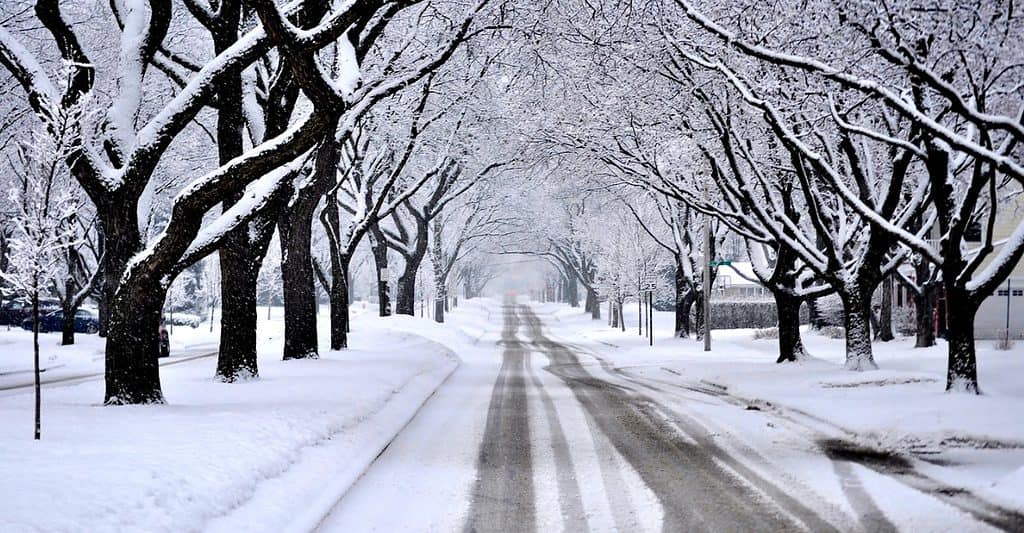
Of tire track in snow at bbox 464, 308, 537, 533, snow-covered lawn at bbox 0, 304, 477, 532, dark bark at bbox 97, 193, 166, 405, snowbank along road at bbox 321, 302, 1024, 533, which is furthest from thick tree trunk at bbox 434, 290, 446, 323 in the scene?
dark bark at bbox 97, 193, 166, 405

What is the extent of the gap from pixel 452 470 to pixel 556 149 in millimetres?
16042

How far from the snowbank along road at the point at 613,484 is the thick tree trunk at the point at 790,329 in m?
8.97

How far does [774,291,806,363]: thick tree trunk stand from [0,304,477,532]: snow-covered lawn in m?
10.3

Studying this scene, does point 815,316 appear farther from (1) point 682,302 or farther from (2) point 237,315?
(2) point 237,315

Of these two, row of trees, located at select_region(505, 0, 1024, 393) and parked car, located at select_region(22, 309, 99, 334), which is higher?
row of trees, located at select_region(505, 0, 1024, 393)

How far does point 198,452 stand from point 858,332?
14215 millimetres

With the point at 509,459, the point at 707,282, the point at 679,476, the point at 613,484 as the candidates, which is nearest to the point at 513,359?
the point at 707,282

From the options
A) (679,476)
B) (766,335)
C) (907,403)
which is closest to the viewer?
(679,476)

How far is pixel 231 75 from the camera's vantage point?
1083 centimetres

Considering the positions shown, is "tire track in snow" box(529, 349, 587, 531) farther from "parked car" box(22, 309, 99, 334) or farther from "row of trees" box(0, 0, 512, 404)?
"parked car" box(22, 309, 99, 334)

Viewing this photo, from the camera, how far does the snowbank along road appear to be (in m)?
6.42

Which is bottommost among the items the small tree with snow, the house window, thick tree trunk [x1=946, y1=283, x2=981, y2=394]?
thick tree trunk [x1=946, y1=283, x2=981, y2=394]

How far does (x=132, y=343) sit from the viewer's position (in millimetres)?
10695

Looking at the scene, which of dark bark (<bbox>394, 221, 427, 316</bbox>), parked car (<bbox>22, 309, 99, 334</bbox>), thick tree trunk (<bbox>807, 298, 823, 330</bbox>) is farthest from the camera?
parked car (<bbox>22, 309, 99, 334</bbox>)
